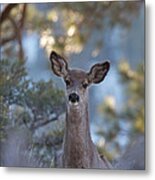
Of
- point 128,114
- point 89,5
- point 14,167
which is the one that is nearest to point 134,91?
point 128,114

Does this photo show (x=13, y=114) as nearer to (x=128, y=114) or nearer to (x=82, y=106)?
(x=82, y=106)

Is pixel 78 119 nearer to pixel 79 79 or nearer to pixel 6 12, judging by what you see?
pixel 79 79

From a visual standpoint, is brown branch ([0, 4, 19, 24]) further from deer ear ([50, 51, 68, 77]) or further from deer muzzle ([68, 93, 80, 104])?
deer muzzle ([68, 93, 80, 104])

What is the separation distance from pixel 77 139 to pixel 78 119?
89mm

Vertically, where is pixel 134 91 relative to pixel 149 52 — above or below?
below

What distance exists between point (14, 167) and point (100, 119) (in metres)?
0.45

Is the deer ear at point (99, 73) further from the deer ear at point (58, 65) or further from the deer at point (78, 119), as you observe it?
the deer ear at point (58, 65)

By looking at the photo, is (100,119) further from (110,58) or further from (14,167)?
(14,167)

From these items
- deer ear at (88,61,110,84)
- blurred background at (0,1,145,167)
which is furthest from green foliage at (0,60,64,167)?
deer ear at (88,61,110,84)

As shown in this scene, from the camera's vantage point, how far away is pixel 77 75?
2.26 meters

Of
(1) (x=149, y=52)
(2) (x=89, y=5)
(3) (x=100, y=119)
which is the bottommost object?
(3) (x=100, y=119)

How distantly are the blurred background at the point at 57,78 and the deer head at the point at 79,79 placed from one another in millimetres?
26

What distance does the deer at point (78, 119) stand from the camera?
7.36 feet

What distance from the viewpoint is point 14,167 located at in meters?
2.32
